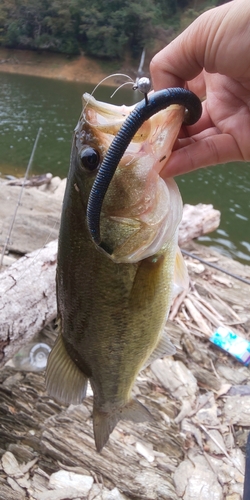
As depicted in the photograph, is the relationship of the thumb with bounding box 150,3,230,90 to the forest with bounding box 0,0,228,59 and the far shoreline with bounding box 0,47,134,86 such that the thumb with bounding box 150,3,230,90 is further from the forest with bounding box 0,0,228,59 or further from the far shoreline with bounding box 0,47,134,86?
the forest with bounding box 0,0,228,59

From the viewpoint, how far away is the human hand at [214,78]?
53.8 inches

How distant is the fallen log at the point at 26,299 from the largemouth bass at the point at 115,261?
1.38 meters

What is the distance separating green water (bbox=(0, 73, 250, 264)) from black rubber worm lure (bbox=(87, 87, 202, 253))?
25.5 ft

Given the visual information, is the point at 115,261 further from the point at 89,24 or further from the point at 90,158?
the point at 89,24

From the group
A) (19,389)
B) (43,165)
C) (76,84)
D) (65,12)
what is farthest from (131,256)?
(65,12)

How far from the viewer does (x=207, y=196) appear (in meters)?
12.7

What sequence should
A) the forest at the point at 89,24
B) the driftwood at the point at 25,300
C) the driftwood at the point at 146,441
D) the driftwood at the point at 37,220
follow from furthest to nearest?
the forest at the point at 89,24 < the driftwood at the point at 37,220 < the driftwood at the point at 25,300 < the driftwood at the point at 146,441

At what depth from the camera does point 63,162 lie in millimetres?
14438

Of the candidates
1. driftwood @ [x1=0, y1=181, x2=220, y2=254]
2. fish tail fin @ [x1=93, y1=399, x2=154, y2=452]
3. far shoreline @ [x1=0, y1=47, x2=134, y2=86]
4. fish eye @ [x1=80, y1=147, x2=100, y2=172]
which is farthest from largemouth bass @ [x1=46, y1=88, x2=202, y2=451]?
far shoreline @ [x1=0, y1=47, x2=134, y2=86]

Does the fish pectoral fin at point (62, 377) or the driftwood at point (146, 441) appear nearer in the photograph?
the fish pectoral fin at point (62, 377)

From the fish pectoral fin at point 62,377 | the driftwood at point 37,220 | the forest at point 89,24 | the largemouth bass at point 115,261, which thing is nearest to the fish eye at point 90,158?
the largemouth bass at point 115,261

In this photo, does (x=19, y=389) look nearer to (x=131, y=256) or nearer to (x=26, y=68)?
(x=131, y=256)

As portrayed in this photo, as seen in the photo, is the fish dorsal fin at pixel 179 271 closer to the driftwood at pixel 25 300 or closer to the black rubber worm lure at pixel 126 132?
the black rubber worm lure at pixel 126 132

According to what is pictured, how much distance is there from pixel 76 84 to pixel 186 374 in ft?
119
